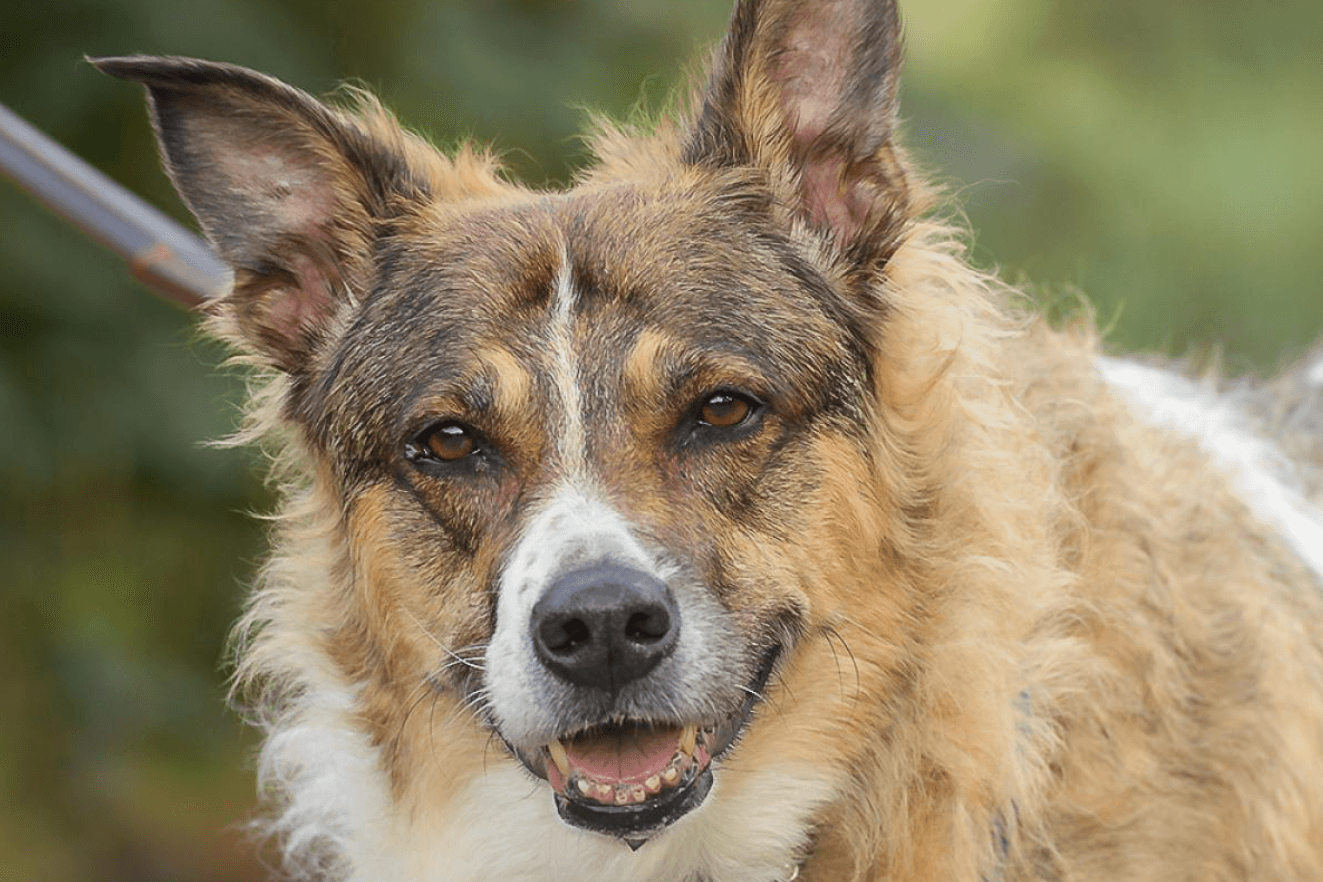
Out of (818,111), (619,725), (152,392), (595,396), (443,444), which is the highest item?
(818,111)

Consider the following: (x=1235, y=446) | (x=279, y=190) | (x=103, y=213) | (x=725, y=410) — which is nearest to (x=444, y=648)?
(x=725, y=410)

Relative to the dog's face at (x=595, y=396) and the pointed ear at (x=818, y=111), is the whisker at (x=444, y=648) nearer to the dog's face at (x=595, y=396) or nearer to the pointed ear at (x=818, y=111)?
the dog's face at (x=595, y=396)

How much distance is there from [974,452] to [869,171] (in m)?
0.69

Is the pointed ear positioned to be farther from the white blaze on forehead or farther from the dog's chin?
the dog's chin

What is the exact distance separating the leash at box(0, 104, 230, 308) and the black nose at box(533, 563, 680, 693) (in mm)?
1770

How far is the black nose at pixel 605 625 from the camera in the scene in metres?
3.07

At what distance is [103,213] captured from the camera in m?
4.46

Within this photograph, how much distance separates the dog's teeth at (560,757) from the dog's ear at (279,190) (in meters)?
1.20

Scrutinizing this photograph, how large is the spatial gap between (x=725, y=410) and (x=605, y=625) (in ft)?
1.95

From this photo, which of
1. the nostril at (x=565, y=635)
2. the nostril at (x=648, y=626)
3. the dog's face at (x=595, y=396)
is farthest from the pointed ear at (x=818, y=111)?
the nostril at (x=565, y=635)

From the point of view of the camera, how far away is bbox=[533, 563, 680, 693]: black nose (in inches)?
121

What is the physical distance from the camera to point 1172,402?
4562 mm

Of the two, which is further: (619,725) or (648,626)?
(619,725)

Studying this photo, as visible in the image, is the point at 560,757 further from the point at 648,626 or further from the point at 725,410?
the point at 725,410
